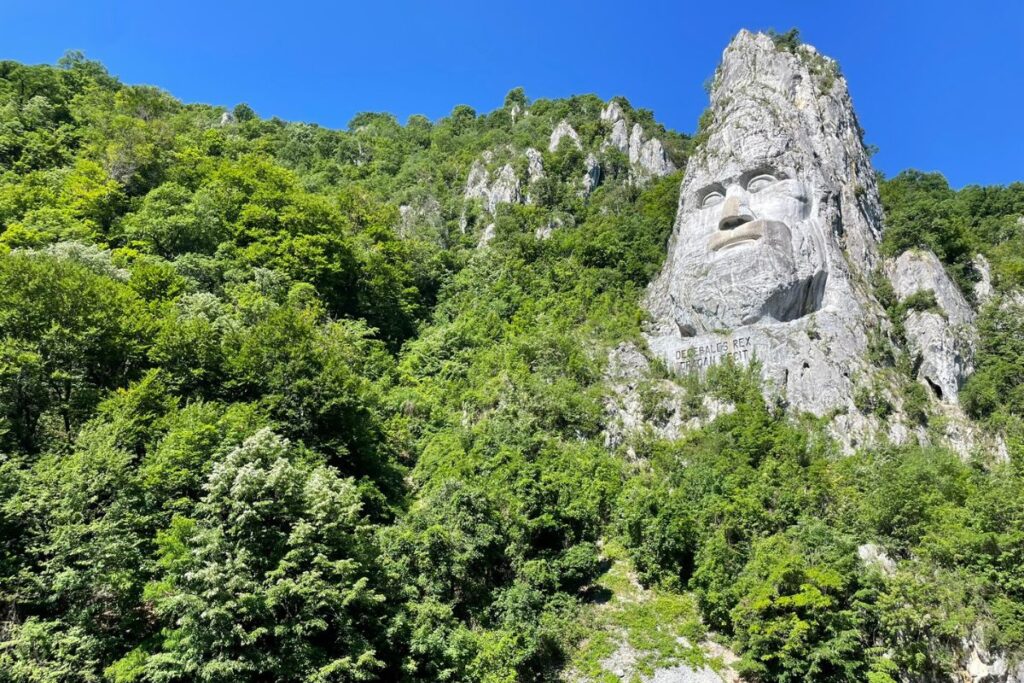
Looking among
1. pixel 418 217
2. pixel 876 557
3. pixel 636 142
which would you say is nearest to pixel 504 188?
pixel 418 217

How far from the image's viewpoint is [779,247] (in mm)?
33594

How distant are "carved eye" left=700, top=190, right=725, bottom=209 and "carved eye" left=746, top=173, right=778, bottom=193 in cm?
165

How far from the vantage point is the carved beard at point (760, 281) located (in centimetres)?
3266

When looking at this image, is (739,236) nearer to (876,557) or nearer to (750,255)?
(750,255)

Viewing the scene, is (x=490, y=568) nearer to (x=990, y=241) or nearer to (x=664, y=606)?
(x=664, y=606)

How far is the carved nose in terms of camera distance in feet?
117

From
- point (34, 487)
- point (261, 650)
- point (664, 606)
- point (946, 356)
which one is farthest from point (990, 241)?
point (34, 487)

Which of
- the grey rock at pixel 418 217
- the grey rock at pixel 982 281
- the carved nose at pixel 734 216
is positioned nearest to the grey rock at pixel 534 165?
the grey rock at pixel 418 217

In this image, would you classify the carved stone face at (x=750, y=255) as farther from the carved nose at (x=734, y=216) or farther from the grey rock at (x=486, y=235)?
the grey rock at (x=486, y=235)

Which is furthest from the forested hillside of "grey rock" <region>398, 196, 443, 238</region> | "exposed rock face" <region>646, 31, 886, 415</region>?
"grey rock" <region>398, 196, 443, 238</region>

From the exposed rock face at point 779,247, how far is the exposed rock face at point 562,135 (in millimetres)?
15978

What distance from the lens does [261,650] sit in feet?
46.6

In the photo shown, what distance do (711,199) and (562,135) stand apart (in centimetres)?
2351

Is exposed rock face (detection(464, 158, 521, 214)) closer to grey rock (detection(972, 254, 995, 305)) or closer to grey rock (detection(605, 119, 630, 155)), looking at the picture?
grey rock (detection(605, 119, 630, 155))
